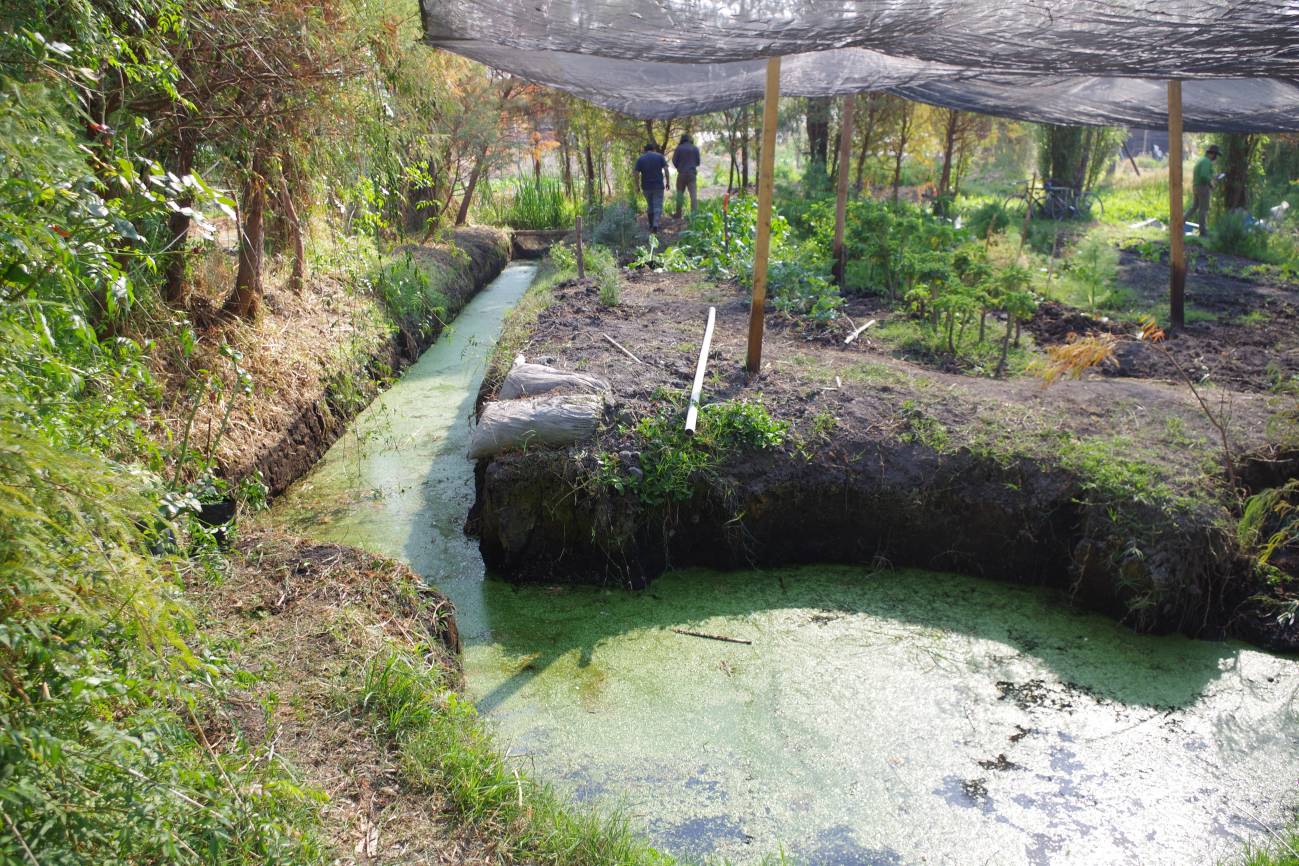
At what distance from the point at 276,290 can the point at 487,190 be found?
27.9 ft

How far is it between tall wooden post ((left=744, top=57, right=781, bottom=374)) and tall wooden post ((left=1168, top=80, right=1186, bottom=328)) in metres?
3.30

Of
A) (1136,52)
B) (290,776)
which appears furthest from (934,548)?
A: (290,776)

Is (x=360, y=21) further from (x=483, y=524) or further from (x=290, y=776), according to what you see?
(x=290, y=776)

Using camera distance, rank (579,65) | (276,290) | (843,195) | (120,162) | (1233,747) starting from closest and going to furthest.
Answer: (120,162) < (1233,747) < (579,65) < (276,290) < (843,195)

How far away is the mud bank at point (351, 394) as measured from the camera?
17.2ft

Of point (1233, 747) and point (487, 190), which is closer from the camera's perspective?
point (1233, 747)

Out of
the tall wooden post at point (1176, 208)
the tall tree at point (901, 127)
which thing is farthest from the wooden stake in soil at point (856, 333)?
the tall tree at point (901, 127)

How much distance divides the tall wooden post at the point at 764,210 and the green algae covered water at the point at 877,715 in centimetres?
145

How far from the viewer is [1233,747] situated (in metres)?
Result: 3.25

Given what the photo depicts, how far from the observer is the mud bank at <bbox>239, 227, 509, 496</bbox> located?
17.2 ft

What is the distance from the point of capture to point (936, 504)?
4434 mm

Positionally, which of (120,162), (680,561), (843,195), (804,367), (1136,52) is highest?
(1136,52)

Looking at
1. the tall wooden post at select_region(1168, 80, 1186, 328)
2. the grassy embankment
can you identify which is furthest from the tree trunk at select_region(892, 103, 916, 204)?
the grassy embankment

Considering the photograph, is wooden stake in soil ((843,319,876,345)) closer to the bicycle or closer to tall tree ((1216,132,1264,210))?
the bicycle
